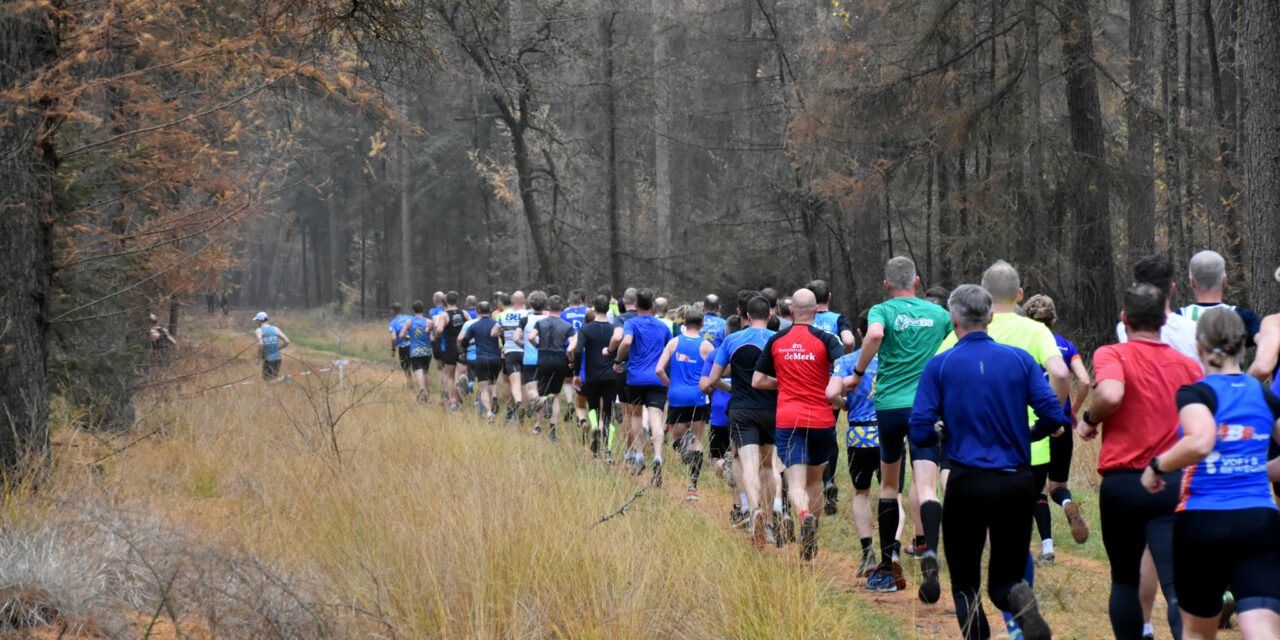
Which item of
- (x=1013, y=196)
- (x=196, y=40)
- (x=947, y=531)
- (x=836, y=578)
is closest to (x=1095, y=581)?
(x=836, y=578)

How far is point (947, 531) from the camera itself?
5.03m

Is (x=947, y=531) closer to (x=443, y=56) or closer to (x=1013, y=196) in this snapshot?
(x=443, y=56)

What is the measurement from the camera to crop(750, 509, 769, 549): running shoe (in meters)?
6.42

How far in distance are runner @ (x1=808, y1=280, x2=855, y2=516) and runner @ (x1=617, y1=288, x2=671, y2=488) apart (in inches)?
90.6

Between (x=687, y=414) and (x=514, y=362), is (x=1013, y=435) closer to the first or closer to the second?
(x=687, y=414)

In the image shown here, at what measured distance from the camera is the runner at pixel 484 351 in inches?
658

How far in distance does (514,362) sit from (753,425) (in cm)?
871

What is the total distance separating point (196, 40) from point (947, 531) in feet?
26.9

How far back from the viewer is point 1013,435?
4953 millimetres

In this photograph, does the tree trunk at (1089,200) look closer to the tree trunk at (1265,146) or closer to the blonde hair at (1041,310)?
the tree trunk at (1265,146)

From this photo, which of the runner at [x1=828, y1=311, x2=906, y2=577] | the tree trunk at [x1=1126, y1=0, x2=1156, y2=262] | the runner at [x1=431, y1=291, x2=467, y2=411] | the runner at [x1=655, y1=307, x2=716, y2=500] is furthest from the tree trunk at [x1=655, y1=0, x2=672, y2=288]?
the runner at [x1=828, y1=311, x2=906, y2=577]

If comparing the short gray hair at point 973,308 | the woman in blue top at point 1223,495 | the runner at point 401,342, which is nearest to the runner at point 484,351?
the runner at point 401,342

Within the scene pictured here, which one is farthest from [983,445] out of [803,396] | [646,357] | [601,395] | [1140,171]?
[1140,171]

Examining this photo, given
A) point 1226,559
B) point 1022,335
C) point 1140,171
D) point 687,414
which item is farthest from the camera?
point 1140,171
